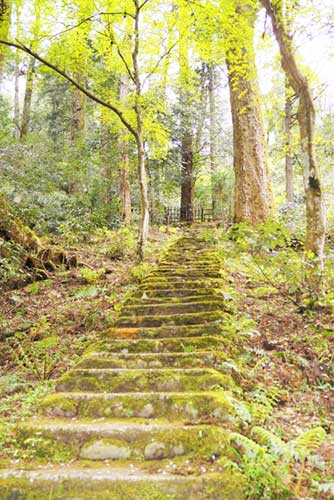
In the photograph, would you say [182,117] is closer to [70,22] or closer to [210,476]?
[70,22]

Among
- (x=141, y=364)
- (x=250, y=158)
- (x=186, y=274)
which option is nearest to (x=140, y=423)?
(x=141, y=364)

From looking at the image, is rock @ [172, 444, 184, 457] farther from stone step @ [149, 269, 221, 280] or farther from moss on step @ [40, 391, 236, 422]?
stone step @ [149, 269, 221, 280]

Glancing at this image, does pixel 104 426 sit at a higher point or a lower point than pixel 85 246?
lower

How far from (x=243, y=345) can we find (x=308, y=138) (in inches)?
124

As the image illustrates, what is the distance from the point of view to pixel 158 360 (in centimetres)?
424

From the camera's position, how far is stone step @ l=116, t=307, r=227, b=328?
5.12 meters

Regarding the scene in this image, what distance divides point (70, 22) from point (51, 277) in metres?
5.50

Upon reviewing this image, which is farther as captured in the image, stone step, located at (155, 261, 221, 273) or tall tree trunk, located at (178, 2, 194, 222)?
tall tree trunk, located at (178, 2, 194, 222)

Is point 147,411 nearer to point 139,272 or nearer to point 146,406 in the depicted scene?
point 146,406

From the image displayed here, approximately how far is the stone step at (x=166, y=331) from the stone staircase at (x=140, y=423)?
0.5 inches

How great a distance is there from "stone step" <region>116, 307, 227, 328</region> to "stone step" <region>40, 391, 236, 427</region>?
65.3 inches

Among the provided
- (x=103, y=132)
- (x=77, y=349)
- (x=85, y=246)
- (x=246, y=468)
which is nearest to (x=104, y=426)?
(x=246, y=468)

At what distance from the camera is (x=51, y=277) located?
8320 millimetres

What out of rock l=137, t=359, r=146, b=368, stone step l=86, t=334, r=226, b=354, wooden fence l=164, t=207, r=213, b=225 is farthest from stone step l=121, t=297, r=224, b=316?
wooden fence l=164, t=207, r=213, b=225
